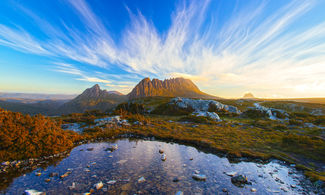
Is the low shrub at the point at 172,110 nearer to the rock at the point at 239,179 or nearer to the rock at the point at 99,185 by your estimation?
the rock at the point at 239,179

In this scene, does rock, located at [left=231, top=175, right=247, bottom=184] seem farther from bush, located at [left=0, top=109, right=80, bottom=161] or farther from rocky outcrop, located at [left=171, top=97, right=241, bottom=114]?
rocky outcrop, located at [left=171, top=97, right=241, bottom=114]

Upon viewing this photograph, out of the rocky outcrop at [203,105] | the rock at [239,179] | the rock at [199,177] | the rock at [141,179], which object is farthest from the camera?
the rocky outcrop at [203,105]

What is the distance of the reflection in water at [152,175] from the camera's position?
7.38m

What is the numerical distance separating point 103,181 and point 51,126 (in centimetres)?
961

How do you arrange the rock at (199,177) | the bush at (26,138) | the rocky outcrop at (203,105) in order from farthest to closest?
the rocky outcrop at (203,105)
the bush at (26,138)
the rock at (199,177)

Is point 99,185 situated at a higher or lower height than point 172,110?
lower

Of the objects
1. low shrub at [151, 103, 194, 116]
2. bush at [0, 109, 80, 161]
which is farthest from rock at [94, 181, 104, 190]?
low shrub at [151, 103, 194, 116]

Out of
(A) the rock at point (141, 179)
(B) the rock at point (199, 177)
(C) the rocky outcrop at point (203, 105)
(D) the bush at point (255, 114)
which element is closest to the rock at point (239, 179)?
(B) the rock at point (199, 177)

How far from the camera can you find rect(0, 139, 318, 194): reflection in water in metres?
7.38

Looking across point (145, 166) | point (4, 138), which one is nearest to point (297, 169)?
point (145, 166)

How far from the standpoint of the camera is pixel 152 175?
28.7 feet

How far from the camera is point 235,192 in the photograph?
24.0 ft

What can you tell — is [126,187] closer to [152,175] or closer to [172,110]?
[152,175]

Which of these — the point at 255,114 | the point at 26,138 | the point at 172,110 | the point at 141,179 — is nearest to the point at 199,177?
the point at 141,179
